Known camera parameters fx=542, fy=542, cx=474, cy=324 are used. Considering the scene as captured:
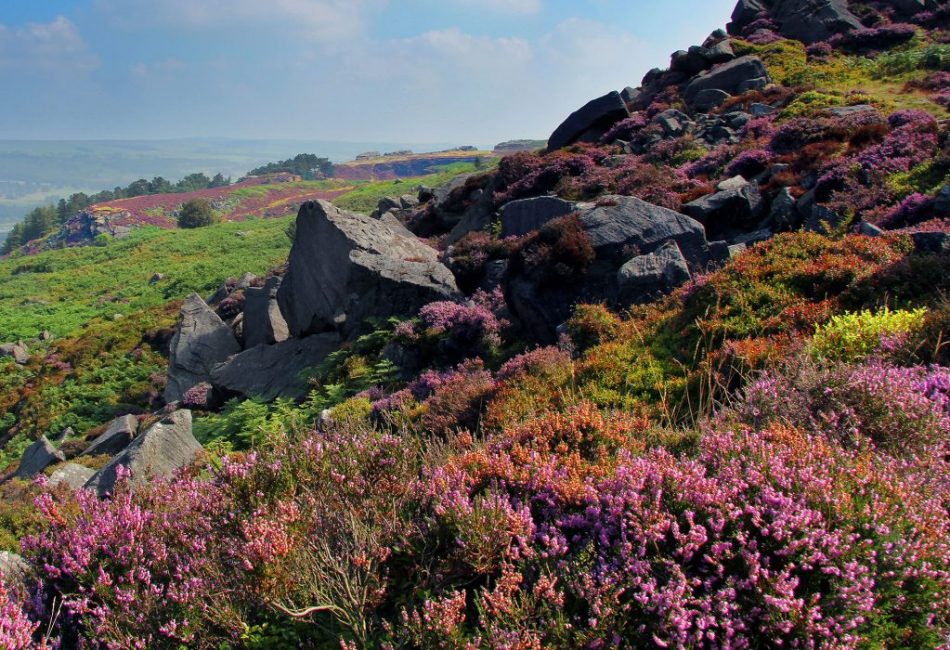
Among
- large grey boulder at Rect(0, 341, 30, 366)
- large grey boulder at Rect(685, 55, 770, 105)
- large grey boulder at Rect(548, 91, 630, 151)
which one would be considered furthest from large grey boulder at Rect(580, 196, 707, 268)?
large grey boulder at Rect(0, 341, 30, 366)

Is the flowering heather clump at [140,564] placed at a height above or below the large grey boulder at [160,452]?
above

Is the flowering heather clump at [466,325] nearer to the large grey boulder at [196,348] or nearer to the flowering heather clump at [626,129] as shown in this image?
the large grey boulder at [196,348]

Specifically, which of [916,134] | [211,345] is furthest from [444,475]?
[211,345]

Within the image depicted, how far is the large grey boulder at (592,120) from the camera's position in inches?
1122

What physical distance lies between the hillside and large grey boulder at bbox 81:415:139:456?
0.09 m

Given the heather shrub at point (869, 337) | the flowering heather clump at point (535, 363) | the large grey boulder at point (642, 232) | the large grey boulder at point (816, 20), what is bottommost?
the flowering heather clump at point (535, 363)

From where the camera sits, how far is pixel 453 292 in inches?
596

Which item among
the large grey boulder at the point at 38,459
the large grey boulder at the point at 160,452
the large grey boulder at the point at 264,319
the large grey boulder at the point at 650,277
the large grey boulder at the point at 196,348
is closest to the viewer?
the large grey boulder at the point at 160,452

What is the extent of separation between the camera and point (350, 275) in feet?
53.7

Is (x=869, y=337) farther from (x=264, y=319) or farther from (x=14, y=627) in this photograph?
(x=264, y=319)

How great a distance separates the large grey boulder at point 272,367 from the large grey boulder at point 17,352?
53.8 ft

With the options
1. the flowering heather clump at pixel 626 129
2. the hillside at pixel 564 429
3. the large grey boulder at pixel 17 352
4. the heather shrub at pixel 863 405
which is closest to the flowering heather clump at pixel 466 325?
the hillside at pixel 564 429

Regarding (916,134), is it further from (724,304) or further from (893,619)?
(893,619)

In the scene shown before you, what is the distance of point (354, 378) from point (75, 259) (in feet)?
188
